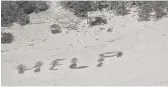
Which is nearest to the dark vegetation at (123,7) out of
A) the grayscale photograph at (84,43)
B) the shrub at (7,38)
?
the grayscale photograph at (84,43)

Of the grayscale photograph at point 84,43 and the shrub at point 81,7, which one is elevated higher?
the shrub at point 81,7

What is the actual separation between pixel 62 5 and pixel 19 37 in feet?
21.4

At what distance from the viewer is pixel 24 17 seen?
3706 cm

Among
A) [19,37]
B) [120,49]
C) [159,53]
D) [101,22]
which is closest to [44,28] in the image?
[19,37]

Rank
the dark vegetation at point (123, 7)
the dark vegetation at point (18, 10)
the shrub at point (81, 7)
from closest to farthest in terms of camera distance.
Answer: the dark vegetation at point (123, 7)
the dark vegetation at point (18, 10)
the shrub at point (81, 7)

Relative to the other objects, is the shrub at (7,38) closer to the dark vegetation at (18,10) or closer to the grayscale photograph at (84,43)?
the grayscale photograph at (84,43)

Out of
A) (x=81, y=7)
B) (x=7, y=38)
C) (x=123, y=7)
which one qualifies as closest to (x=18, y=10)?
(x=7, y=38)

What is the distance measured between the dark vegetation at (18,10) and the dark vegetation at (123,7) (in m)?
2.33

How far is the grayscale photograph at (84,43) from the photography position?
24.4 metres

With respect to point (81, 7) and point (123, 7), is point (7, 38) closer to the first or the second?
point (81, 7)

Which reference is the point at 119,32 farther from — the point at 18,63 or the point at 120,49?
the point at 18,63

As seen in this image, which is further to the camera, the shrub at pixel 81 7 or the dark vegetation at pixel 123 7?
the shrub at pixel 81 7

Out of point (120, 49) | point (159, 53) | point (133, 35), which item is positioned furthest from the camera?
point (133, 35)

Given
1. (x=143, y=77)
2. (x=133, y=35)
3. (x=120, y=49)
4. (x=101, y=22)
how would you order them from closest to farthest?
(x=143, y=77)
(x=120, y=49)
(x=133, y=35)
(x=101, y=22)
